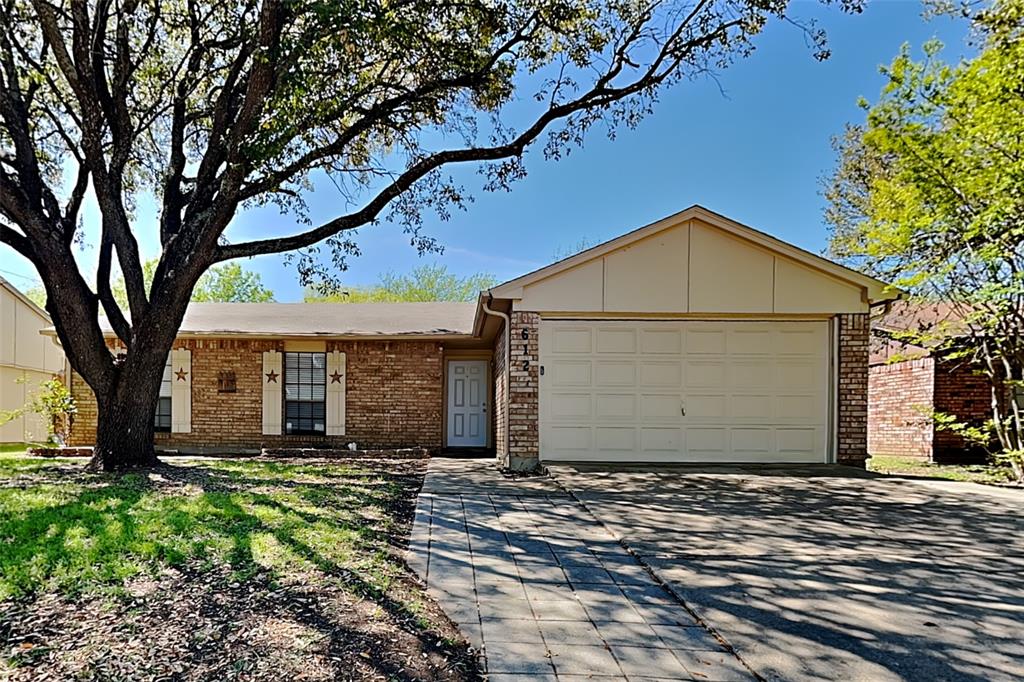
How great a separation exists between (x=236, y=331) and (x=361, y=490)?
6.33 m

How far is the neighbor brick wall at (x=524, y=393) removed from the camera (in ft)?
28.0

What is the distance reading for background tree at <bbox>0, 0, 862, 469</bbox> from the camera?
6941 millimetres

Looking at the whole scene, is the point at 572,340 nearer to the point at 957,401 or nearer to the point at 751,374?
the point at 751,374

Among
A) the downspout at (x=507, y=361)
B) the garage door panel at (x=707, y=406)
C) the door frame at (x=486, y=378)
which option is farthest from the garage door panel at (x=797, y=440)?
the door frame at (x=486, y=378)

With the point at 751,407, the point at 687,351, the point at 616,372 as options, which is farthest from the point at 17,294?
the point at 751,407

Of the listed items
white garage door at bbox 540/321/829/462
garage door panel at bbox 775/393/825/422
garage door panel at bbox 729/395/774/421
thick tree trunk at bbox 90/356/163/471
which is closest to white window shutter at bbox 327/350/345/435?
thick tree trunk at bbox 90/356/163/471

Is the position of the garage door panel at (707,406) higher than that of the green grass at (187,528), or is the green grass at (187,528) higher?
the garage door panel at (707,406)

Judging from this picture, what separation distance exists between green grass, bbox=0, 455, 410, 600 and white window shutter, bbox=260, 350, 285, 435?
4.54 meters

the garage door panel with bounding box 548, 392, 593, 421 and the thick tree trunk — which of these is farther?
the garage door panel with bounding box 548, 392, 593, 421

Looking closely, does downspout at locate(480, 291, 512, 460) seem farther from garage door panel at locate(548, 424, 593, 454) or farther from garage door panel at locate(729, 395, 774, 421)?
garage door panel at locate(729, 395, 774, 421)

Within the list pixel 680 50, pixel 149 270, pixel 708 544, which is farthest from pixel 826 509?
pixel 149 270

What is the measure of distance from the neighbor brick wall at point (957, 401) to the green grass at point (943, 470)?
1.45ft

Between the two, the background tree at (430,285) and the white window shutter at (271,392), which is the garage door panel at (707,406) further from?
the background tree at (430,285)

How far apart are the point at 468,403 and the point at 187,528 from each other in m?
8.51
